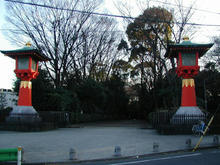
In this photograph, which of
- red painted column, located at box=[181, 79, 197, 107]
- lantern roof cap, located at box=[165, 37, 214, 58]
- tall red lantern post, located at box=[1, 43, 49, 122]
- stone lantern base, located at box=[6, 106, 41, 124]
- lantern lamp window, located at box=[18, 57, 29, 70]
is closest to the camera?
lantern roof cap, located at box=[165, 37, 214, 58]

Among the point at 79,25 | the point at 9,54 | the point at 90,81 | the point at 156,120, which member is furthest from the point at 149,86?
the point at 9,54

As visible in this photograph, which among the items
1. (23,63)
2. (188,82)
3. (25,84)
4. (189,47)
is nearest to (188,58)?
(189,47)

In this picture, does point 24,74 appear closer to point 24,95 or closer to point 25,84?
point 25,84

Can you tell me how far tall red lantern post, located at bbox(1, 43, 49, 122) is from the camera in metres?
20.9

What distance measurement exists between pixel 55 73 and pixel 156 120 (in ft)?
53.4

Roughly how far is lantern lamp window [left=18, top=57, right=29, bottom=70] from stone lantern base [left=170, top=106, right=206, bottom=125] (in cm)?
1453

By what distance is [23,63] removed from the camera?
21.9m

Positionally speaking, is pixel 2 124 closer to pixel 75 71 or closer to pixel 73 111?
pixel 73 111

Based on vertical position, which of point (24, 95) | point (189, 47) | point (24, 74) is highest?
point (189, 47)

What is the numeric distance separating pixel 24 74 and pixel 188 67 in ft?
50.4

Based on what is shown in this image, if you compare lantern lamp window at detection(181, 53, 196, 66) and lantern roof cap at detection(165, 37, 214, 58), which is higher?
lantern roof cap at detection(165, 37, 214, 58)

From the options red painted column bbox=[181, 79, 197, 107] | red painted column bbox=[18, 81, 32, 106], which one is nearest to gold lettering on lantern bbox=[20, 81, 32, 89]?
red painted column bbox=[18, 81, 32, 106]

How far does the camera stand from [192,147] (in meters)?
10.7

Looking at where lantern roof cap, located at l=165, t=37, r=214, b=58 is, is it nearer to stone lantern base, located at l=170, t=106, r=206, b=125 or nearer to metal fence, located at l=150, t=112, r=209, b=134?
stone lantern base, located at l=170, t=106, r=206, b=125
